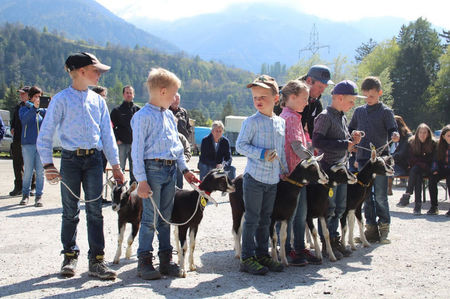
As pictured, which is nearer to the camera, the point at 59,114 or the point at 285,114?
the point at 59,114

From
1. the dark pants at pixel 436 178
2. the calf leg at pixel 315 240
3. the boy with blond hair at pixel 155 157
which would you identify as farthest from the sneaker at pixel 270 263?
the dark pants at pixel 436 178

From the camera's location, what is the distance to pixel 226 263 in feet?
19.7

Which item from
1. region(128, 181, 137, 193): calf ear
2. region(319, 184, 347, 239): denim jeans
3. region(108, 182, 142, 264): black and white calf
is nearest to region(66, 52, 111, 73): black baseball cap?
region(128, 181, 137, 193): calf ear

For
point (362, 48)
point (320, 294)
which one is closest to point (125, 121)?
point (320, 294)

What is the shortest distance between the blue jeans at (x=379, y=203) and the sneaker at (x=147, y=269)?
13.5 feet

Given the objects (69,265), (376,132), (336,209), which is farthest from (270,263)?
(376,132)

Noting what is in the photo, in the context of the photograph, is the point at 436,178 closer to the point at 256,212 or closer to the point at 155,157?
the point at 256,212

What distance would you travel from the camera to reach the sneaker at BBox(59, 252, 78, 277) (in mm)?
4938

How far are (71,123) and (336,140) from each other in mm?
3497

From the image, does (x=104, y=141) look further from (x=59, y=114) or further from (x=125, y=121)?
(x=125, y=121)

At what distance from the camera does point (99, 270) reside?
16.1ft

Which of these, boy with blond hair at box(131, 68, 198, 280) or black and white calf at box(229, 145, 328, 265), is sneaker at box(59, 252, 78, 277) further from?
black and white calf at box(229, 145, 328, 265)

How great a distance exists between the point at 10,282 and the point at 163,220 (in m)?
1.75

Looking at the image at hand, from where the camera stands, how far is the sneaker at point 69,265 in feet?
16.2
